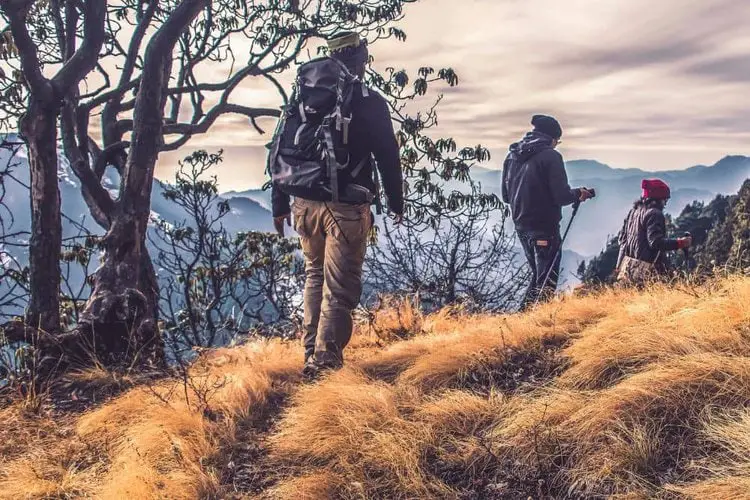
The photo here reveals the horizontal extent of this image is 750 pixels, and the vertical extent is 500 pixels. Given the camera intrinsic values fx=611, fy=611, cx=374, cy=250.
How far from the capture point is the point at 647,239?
6.36 m

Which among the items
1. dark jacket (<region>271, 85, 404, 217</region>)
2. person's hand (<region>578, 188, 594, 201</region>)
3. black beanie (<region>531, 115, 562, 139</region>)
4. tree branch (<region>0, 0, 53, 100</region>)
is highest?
tree branch (<region>0, 0, 53, 100</region>)

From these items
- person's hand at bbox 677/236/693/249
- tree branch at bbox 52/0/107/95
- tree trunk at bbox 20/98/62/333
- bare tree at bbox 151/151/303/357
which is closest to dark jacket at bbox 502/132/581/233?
person's hand at bbox 677/236/693/249

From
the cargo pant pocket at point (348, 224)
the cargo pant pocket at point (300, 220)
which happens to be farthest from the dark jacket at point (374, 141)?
the cargo pant pocket at point (300, 220)

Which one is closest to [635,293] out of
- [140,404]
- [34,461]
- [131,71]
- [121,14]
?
[140,404]

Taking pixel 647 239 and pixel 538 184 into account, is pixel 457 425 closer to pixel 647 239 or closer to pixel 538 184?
pixel 538 184

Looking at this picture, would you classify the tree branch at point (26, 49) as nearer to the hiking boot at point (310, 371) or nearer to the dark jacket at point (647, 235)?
the hiking boot at point (310, 371)

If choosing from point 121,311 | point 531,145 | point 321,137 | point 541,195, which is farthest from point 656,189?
point 121,311

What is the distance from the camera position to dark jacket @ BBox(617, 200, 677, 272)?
20.5ft

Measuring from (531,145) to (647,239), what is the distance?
157 centimetres

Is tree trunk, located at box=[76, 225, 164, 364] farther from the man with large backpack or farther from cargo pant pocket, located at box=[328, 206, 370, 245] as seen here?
cargo pant pocket, located at box=[328, 206, 370, 245]

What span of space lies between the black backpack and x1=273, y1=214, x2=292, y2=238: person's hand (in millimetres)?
399

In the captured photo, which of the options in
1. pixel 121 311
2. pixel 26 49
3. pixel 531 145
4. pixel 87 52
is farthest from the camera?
pixel 531 145

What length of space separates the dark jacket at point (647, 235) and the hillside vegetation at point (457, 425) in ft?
6.30

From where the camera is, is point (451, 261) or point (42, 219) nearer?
point (42, 219)
